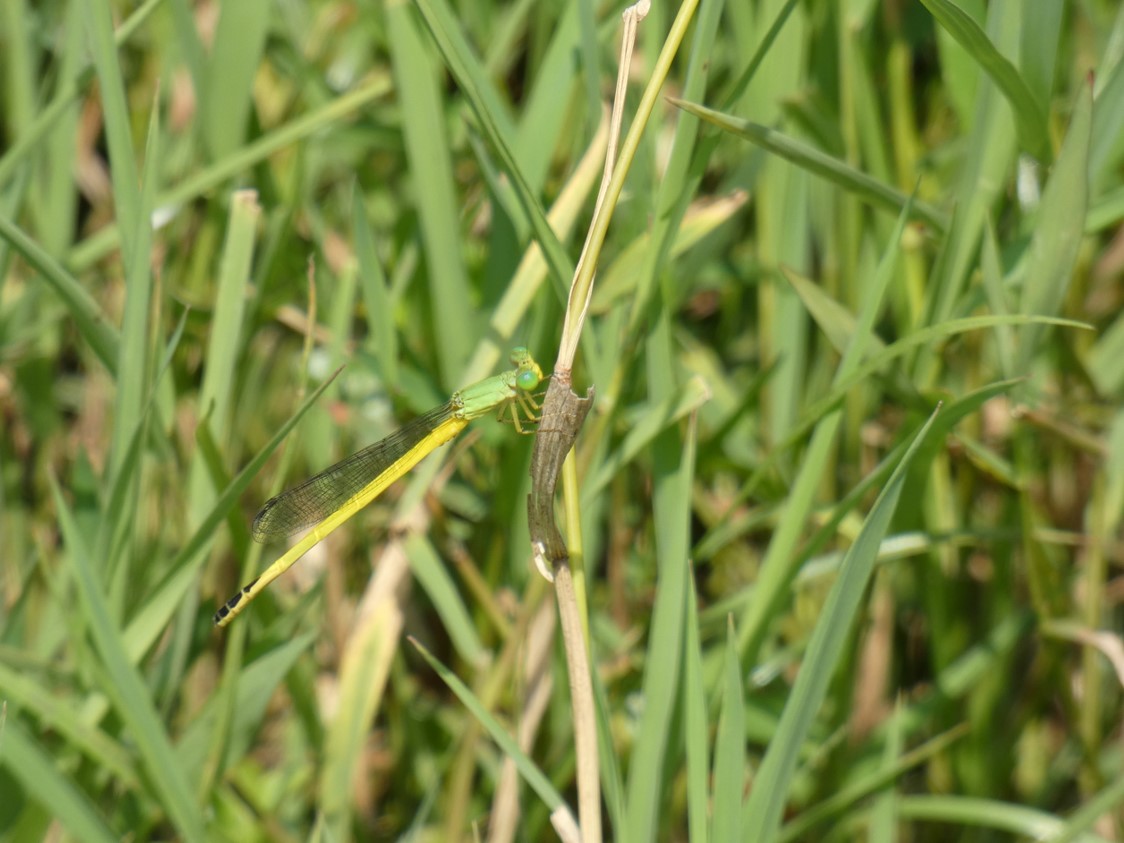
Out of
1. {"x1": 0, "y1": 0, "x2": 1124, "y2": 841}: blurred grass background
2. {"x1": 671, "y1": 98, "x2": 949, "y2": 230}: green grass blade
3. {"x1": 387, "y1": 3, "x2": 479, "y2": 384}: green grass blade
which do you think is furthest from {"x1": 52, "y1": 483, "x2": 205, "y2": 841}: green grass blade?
{"x1": 671, "y1": 98, "x2": 949, "y2": 230}: green grass blade

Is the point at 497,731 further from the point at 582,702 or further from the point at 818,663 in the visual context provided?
the point at 818,663

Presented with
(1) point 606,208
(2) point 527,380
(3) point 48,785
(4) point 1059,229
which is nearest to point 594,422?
(2) point 527,380

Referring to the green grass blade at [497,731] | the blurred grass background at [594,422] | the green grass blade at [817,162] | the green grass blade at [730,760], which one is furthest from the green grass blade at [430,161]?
the green grass blade at [730,760]

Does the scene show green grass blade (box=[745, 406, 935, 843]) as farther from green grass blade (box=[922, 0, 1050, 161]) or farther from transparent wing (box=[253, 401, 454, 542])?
transparent wing (box=[253, 401, 454, 542])

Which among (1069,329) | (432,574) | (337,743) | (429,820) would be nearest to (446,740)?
(429,820)

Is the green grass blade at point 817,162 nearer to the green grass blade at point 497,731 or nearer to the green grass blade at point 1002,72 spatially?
the green grass blade at point 1002,72

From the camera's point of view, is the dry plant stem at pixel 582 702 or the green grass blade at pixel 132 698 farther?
the green grass blade at pixel 132 698
